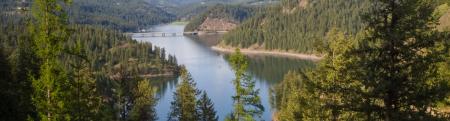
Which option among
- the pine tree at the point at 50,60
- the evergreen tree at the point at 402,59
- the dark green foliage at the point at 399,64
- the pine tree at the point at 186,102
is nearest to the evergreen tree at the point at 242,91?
the pine tree at the point at 50,60

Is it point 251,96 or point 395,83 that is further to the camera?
point 251,96

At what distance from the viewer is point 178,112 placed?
6456cm

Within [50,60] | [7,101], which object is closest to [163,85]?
[7,101]

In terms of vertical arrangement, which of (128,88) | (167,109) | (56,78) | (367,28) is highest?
(367,28)

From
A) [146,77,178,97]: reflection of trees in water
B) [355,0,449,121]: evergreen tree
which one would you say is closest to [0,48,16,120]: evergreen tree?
[355,0,449,121]: evergreen tree

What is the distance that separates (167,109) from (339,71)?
105 m

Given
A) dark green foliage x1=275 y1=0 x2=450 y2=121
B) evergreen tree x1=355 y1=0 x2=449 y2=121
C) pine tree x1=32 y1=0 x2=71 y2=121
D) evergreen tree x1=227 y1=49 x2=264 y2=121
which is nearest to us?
dark green foliage x1=275 y1=0 x2=450 y2=121

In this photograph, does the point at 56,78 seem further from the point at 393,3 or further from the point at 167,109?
the point at 167,109

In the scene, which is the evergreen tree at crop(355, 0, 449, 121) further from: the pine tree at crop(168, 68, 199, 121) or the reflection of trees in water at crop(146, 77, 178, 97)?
the reflection of trees in water at crop(146, 77, 178, 97)

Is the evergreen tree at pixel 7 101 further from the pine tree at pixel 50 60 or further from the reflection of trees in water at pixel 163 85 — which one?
the reflection of trees in water at pixel 163 85

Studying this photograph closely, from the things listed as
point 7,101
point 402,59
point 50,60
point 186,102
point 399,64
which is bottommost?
point 186,102

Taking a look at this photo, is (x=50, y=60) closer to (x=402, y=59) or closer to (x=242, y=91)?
(x=242, y=91)

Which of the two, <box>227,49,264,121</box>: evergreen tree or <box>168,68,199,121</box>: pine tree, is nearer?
<box>227,49,264,121</box>: evergreen tree

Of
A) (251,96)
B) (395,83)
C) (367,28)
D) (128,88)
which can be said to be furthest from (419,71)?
(128,88)
